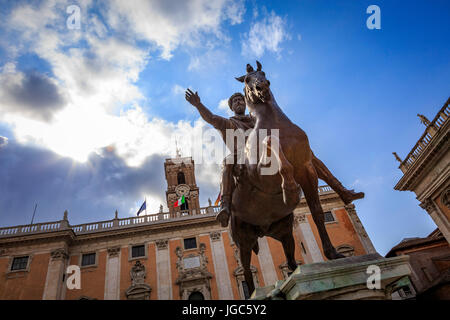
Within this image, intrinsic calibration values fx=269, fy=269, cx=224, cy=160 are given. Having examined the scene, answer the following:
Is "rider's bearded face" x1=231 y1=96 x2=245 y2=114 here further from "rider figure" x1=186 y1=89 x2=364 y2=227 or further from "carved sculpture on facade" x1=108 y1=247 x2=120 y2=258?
"carved sculpture on facade" x1=108 y1=247 x2=120 y2=258

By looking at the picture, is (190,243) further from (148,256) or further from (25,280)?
(25,280)

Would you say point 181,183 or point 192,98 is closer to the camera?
point 192,98

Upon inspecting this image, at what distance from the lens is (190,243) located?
76.1 feet

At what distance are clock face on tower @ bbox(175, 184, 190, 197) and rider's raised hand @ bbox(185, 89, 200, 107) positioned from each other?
33.9 m

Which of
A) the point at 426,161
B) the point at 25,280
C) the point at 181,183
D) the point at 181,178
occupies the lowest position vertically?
the point at 426,161

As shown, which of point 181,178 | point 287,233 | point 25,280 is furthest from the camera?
point 181,178

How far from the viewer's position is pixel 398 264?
2424 mm

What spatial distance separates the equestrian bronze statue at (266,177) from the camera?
3232 millimetres

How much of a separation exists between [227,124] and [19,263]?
24.5 m

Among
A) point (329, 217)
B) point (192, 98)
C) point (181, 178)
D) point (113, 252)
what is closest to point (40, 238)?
point (113, 252)

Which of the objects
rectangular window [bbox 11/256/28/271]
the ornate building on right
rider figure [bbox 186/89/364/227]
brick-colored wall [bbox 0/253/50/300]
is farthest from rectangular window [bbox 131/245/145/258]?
rider figure [bbox 186/89/364/227]

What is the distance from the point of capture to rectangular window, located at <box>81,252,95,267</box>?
2169 cm

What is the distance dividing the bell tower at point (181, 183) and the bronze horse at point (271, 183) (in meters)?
32.2

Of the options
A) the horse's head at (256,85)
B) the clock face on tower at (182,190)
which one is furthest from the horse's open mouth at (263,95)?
the clock face on tower at (182,190)
